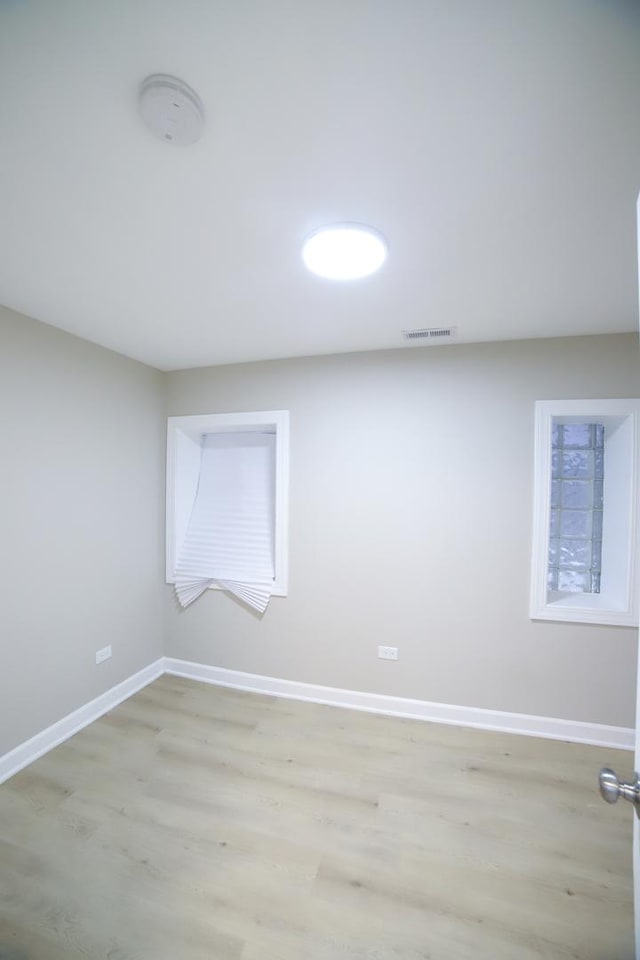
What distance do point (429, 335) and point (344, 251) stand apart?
107 centimetres

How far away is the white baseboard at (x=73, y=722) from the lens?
1929 mm

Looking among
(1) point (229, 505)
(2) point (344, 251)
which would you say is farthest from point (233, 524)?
(2) point (344, 251)

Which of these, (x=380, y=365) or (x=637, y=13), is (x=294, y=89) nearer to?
(x=637, y=13)

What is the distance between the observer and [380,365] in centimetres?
250

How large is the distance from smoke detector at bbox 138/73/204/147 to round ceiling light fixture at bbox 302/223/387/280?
507mm

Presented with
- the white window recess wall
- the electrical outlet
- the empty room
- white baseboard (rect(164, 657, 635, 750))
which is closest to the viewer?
the empty room

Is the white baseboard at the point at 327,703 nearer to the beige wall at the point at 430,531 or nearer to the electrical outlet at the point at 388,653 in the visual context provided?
the beige wall at the point at 430,531

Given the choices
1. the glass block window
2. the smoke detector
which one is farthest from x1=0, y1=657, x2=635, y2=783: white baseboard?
the smoke detector

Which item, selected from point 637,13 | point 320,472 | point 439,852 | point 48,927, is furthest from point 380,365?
point 48,927

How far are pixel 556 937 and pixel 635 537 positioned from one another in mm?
1916

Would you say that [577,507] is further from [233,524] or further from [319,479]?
[233,524]

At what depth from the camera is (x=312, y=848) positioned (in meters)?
1.54

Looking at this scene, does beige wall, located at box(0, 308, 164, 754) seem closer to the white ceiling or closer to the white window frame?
the white ceiling

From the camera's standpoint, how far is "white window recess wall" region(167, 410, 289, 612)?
272cm
